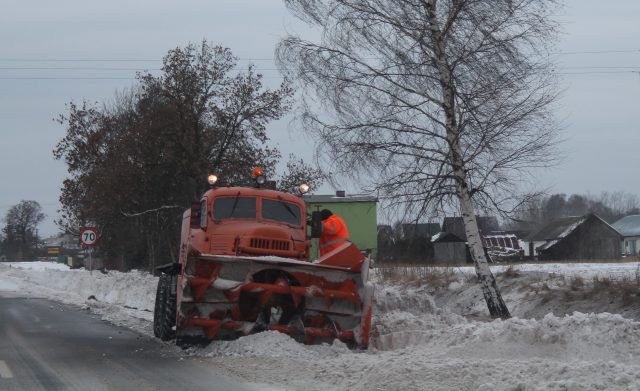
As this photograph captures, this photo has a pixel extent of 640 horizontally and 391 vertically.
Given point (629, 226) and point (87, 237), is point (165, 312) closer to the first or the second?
point (87, 237)

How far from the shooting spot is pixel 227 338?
12.1 m

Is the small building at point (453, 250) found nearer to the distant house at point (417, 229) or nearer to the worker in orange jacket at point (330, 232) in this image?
the distant house at point (417, 229)

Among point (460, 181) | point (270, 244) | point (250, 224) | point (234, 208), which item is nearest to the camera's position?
point (270, 244)

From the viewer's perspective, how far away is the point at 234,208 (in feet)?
45.0

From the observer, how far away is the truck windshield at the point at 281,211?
13.9 meters

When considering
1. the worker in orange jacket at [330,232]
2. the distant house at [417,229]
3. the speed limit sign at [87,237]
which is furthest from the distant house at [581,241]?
the worker in orange jacket at [330,232]

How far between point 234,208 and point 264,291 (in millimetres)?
2364

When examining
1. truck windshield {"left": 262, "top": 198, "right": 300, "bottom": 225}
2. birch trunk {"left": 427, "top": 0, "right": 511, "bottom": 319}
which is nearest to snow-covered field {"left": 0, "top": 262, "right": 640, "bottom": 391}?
birch trunk {"left": 427, "top": 0, "right": 511, "bottom": 319}

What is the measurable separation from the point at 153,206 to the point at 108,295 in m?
5.66

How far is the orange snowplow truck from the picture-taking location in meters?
11.9

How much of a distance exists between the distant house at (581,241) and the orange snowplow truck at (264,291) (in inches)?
1818

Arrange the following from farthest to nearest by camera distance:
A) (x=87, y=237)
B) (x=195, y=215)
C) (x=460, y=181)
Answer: (x=87, y=237)
(x=460, y=181)
(x=195, y=215)

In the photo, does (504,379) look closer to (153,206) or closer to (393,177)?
(393,177)

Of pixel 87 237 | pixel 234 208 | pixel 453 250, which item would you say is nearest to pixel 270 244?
pixel 234 208
